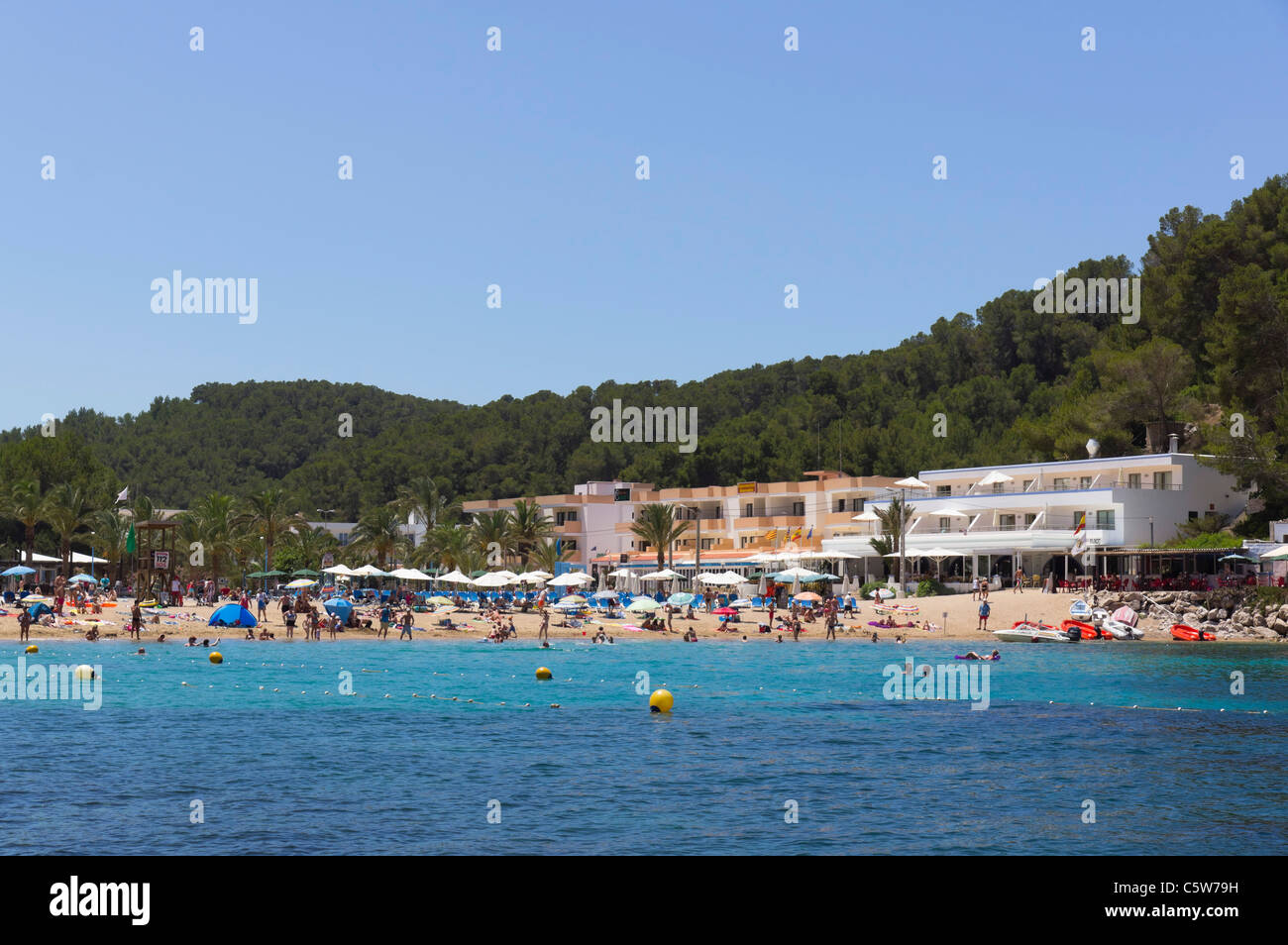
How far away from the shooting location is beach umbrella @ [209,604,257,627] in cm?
4850

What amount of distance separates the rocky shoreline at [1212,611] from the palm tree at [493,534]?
4034cm

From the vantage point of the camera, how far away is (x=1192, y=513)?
61.5 m

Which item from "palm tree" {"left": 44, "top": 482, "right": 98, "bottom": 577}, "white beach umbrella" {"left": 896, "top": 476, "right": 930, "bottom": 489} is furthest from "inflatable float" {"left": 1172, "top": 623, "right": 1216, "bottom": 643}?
"palm tree" {"left": 44, "top": 482, "right": 98, "bottom": 577}

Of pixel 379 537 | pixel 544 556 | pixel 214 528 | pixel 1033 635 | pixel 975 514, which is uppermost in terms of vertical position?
pixel 975 514

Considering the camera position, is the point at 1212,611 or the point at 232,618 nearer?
the point at 232,618

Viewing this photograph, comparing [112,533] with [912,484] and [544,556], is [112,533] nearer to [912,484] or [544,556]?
[544,556]

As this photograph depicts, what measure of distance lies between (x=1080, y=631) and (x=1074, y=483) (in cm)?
1674

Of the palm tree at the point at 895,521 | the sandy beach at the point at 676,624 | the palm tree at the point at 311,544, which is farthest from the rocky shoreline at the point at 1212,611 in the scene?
the palm tree at the point at 311,544

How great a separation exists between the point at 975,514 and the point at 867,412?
3458 cm

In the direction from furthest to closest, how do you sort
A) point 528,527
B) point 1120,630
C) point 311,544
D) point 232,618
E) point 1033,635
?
point 311,544 → point 528,527 → point 1120,630 → point 1033,635 → point 232,618

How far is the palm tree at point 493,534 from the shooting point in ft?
267

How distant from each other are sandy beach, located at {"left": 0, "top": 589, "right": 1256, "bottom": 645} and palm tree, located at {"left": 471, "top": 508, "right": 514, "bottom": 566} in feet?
75.2

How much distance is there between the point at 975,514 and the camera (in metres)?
65.4

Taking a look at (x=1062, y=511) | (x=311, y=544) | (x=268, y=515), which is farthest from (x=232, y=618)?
(x=1062, y=511)
